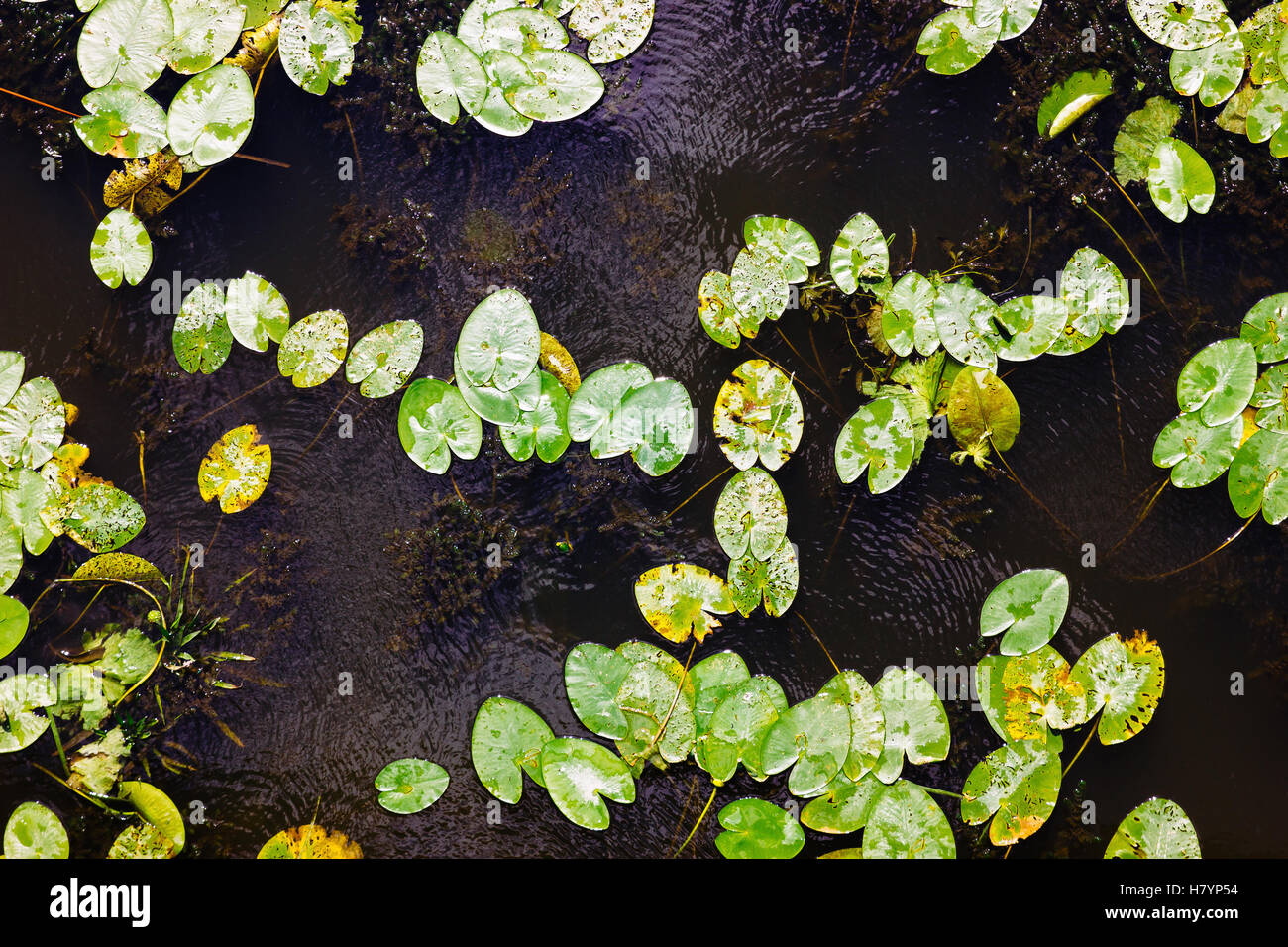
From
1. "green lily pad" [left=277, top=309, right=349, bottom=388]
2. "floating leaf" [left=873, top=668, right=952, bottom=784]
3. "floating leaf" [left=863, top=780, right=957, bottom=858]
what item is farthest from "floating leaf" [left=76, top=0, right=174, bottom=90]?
"floating leaf" [left=863, top=780, right=957, bottom=858]

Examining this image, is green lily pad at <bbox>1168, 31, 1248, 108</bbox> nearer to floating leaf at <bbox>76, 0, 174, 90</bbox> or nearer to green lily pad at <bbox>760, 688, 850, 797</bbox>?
green lily pad at <bbox>760, 688, 850, 797</bbox>

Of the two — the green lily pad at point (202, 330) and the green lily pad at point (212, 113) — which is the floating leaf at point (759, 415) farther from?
the green lily pad at point (212, 113)

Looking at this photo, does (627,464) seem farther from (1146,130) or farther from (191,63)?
(1146,130)

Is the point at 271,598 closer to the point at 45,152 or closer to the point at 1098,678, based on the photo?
the point at 45,152

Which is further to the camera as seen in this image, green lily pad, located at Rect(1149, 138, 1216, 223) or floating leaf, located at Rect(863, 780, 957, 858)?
green lily pad, located at Rect(1149, 138, 1216, 223)

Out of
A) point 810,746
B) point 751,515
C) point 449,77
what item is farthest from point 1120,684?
point 449,77
